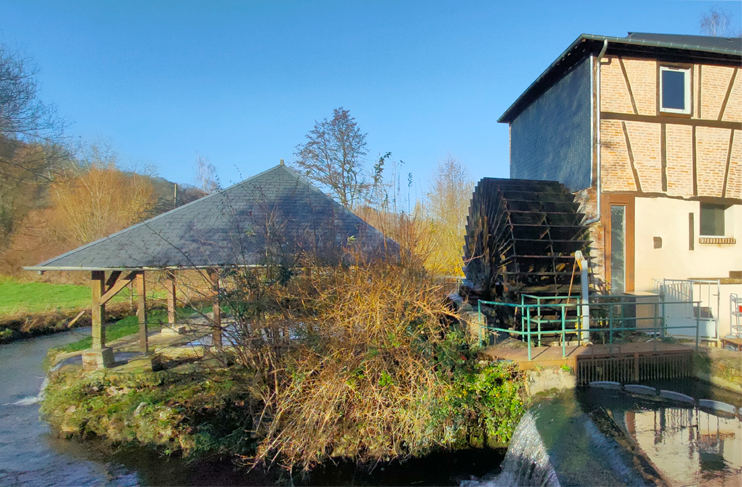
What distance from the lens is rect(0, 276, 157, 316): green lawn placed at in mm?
16984

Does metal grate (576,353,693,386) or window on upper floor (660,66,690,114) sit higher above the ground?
window on upper floor (660,66,690,114)

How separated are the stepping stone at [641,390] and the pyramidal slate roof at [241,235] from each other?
3.95m

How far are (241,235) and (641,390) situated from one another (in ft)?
23.1

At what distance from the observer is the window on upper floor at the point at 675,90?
928 cm

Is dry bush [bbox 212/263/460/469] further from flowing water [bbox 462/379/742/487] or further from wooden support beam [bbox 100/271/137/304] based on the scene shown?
wooden support beam [bbox 100/271/137/304]

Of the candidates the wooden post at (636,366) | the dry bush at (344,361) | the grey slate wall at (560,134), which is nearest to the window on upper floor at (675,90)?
the grey slate wall at (560,134)

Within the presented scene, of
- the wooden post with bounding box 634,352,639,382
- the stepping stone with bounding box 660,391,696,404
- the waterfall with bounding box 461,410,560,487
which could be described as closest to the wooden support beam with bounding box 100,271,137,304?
the waterfall with bounding box 461,410,560,487

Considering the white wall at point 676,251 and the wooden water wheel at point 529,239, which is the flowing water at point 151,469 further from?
the white wall at point 676,251

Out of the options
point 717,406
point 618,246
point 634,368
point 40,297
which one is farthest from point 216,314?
point 40,297

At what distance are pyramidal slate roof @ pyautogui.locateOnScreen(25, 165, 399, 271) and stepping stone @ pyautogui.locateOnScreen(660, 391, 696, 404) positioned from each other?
4.23 m

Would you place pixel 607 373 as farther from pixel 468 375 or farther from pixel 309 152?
pixel 309 152

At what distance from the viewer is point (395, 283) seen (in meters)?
5.85

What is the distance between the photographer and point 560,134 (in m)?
10.4

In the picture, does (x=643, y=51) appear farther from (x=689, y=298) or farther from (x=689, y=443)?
(x=689, y=443)
